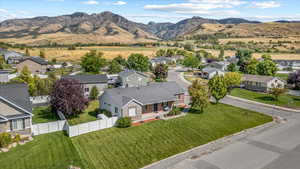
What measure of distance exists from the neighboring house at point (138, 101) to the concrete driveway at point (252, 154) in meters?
12.0

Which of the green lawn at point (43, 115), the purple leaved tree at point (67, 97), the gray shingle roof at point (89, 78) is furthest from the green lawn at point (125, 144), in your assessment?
the gray shingle roof at point (89, 78)

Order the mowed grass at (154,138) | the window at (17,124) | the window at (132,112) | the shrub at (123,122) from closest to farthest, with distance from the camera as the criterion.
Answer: the mowed grass at (154,138) → the window at (17,124) → the shrub at (123,122) → the window at (132,112)

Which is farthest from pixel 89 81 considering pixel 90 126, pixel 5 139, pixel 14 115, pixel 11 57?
pixel 11 57

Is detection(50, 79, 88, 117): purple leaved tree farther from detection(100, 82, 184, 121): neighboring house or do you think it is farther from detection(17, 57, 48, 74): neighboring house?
detection(17, 57, 48, 74): neighboring house

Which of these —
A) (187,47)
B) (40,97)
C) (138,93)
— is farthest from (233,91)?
(187,47)

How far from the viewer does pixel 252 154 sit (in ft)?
79.8

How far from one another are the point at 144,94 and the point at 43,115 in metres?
16.8

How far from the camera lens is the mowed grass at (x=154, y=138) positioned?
2278 cm

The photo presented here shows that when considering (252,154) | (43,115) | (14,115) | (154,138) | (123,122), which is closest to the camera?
(252,154)

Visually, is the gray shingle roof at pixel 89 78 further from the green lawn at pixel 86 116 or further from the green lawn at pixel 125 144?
the green lawn at pixel 125 144

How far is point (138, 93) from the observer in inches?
1470

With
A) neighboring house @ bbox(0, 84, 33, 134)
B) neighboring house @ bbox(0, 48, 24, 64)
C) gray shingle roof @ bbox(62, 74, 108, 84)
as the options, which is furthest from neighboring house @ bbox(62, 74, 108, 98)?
neighboring house @ bbox(0, 48, 24, 64)

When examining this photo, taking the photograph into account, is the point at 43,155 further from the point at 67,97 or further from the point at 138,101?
the point at 138,101

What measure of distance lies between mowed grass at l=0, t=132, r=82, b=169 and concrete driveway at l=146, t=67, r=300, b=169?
8538 mm
